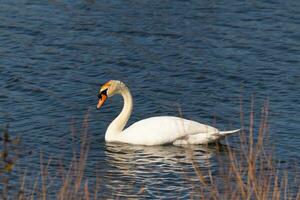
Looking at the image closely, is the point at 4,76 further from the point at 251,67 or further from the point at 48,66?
the point at 251,67

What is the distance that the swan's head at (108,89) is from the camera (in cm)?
1503

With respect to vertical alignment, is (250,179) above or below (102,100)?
above

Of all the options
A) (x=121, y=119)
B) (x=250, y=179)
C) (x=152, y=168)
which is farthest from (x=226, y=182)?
(x=121, y=119)

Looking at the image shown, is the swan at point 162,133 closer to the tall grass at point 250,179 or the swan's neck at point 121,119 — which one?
the swan's neck at point 121,119

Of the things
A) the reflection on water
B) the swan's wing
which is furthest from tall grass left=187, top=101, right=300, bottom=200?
the swan's wing

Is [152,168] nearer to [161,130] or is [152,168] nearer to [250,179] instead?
[161,130]

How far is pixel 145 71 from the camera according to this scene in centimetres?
1722

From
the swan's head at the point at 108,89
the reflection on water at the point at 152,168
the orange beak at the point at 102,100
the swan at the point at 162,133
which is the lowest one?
the reflection on water at the point at 152,168

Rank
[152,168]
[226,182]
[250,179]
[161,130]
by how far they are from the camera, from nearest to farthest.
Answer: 1. [226,182]
2. [250,179]
3. [152,168]
4. [161,130]

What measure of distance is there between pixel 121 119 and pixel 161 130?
3.13ft

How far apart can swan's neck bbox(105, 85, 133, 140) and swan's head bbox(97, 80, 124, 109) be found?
0.32ft

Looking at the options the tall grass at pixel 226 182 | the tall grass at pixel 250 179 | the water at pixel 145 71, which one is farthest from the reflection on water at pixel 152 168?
the tall grass at pixel 250 179

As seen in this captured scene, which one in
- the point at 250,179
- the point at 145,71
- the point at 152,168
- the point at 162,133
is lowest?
the point at 152,168

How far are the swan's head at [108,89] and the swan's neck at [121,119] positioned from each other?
0.32 feet
